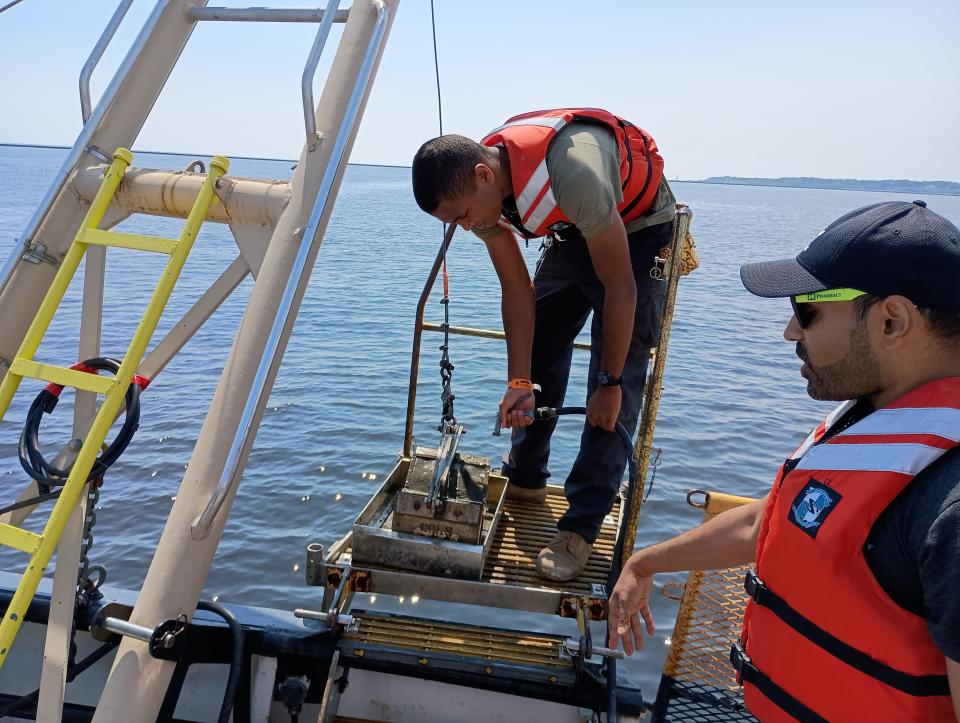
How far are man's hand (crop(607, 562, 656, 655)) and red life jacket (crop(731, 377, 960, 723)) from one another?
Result: 1.12 feet

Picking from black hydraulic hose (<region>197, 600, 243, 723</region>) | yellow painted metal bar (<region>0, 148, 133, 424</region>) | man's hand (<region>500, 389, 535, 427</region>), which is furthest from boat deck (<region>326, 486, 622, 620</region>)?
yellow painted metal bar (<region>0, 148, 133, 424</region>)

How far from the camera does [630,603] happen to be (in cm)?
213

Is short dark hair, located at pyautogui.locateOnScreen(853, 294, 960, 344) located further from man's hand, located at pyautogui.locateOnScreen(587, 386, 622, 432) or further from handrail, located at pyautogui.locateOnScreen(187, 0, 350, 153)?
handrail, located at pyautogui.locateOnScreen(187, 0, 350, 153)

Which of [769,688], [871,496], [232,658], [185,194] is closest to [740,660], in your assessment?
[769,688]

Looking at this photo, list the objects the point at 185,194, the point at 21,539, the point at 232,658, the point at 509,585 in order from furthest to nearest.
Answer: the point at 509,585 → the point at 232,658 → the point at 185,194 → the point at 21,539

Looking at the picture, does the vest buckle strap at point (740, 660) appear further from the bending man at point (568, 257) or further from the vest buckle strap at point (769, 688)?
the bending man at point (568, 257)

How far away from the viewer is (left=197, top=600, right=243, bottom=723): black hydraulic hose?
2412 mm

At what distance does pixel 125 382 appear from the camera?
88.6 inches

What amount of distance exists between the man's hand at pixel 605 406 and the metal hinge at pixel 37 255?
2213 millimetres

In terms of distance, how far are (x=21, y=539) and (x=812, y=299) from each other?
7.35 feet

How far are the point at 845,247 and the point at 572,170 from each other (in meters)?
1.34

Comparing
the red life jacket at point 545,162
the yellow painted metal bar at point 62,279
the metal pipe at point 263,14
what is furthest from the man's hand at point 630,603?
the metal pipe at point 263,14

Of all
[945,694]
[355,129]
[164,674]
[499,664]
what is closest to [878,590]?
[945,694]

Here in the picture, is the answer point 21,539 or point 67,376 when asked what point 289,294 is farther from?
point 21,539
